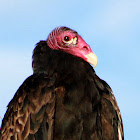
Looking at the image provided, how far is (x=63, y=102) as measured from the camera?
633 cm

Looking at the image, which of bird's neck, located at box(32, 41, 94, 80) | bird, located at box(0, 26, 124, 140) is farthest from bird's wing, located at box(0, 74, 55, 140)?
bird's neck, located at box(32, 41, 94, 80)

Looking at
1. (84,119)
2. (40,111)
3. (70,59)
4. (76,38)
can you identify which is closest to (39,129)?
(40,111)

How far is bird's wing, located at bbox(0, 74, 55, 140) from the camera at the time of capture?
243 inches

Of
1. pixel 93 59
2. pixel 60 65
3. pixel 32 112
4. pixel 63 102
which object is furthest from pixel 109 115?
pixel 32 112

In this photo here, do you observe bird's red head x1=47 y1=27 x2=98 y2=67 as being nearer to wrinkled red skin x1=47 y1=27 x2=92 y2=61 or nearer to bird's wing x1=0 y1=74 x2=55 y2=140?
wrinkled red skin x1=47 y1=27 x2=92 y2=61

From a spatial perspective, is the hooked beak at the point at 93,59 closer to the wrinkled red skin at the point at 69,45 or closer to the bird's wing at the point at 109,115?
the wrinkled red skin at the point at 69,45

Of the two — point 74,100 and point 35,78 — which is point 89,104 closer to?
point 74,100

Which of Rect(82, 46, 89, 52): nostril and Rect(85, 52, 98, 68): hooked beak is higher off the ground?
Rect(82, 46, 89, 52): nostril

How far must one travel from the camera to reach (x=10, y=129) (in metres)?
6.41

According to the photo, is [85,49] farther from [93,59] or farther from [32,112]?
[32,112]

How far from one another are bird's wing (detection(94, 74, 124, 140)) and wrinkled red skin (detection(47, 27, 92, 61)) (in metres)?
0.42

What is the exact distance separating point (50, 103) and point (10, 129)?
69 centimetres

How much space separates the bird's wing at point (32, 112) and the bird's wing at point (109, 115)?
74 cm

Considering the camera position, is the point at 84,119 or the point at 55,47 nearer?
the point at 84,119
